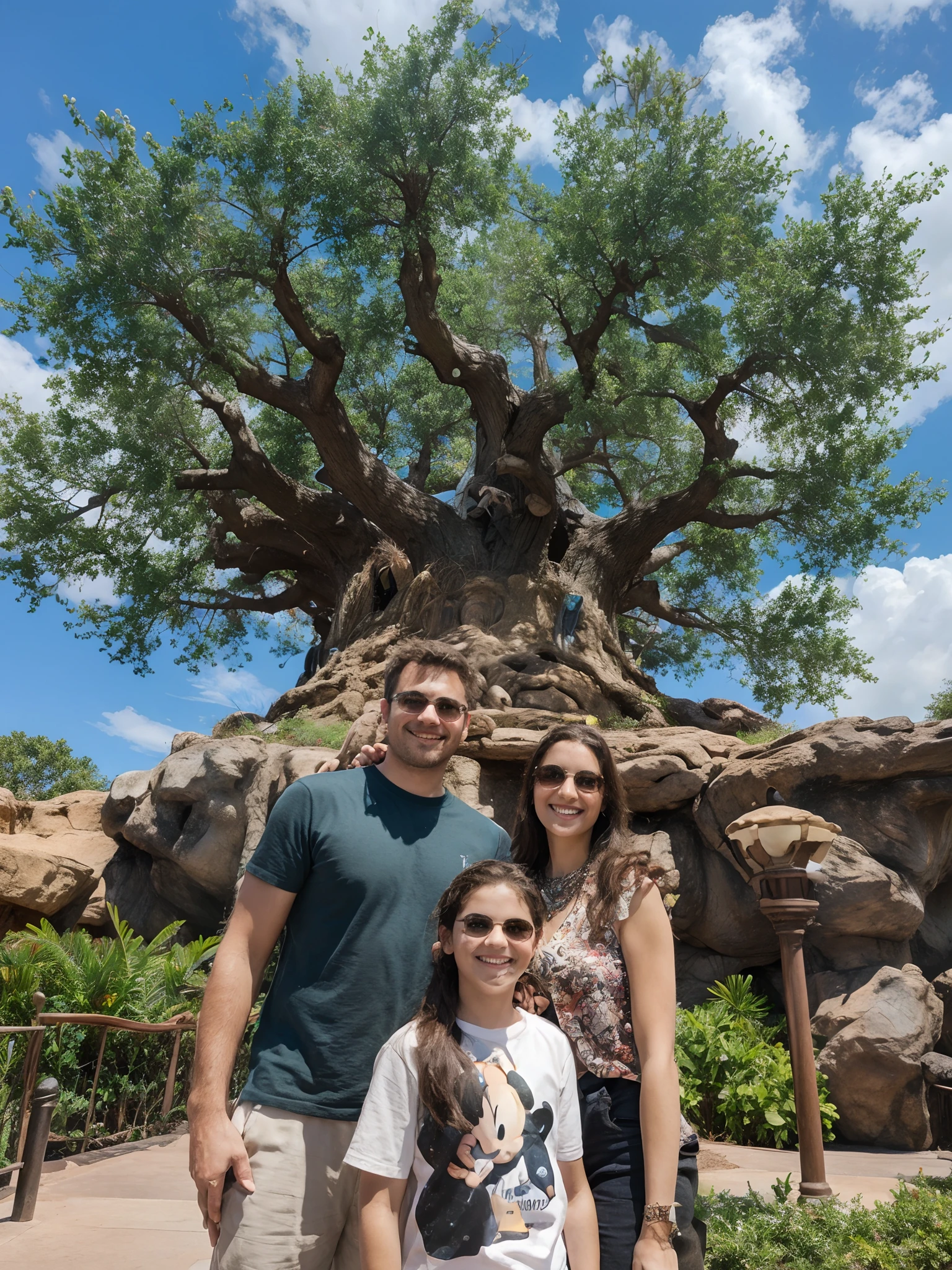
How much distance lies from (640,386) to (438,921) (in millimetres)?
15309

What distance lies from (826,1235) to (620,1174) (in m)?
3.46

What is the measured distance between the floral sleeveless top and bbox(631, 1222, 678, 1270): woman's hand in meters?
0.28

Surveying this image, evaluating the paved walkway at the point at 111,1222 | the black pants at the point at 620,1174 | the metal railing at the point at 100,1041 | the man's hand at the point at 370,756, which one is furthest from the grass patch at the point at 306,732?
the black pants at the point at 620,1174

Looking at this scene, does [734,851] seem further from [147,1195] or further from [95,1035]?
[147,1195]

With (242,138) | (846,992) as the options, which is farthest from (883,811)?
(242,138)

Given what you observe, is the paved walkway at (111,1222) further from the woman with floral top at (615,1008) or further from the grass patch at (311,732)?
the grass patch at (311,732)

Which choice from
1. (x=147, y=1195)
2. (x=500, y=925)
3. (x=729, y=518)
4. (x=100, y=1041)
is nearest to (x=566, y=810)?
(x=500, y=925)

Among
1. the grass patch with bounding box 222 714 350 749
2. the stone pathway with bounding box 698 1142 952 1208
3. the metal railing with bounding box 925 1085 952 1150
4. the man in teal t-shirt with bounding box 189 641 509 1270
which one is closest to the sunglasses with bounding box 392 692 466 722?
the man in teal t-shirt with bounding box 189 641 509 1270

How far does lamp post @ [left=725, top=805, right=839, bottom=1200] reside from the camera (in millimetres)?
5855

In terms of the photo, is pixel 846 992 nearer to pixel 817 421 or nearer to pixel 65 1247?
pixel 65 1247

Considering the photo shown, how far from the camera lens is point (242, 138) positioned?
14.2 metres

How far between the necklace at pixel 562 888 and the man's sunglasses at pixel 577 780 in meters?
0.19

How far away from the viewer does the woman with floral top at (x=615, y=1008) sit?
75.3 inches

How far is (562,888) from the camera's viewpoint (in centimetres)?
226
